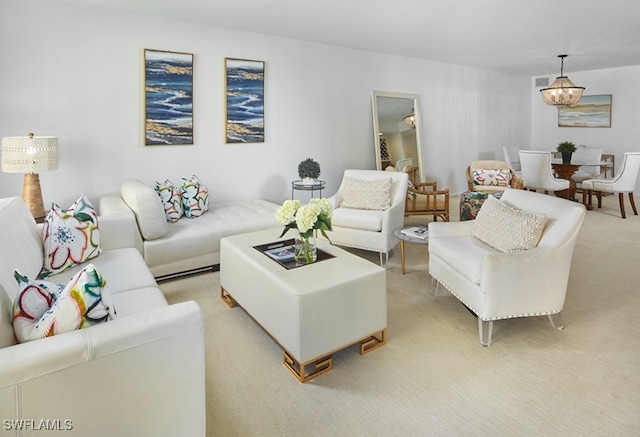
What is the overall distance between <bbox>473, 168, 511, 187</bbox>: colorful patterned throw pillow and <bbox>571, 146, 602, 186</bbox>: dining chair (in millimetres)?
1536

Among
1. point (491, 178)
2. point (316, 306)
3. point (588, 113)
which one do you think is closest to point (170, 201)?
point (316, 306)

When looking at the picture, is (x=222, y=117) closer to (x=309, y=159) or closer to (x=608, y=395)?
(x=309, y=159)

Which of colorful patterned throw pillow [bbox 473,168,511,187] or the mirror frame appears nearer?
the mirror frame

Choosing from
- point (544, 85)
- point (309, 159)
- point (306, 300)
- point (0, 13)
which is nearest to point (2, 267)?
point (306, 300)

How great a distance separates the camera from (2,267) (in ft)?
5.94

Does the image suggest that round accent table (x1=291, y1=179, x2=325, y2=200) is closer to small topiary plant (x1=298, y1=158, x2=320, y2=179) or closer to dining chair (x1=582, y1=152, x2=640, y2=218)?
small topiary plant (x1=298, y1=158, x2=320, y2=179)

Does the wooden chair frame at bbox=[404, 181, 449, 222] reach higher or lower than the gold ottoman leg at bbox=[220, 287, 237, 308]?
higher

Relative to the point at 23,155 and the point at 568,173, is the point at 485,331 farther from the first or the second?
the point at 568,173

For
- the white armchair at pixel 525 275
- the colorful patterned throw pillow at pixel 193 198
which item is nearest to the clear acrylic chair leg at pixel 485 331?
the white armchair at pixel 525 275

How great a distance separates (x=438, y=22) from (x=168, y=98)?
2.93 metres

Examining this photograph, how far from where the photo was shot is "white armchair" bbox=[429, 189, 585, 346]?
7.89 ft

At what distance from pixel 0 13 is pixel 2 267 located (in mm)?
2760

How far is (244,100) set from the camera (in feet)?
15.4

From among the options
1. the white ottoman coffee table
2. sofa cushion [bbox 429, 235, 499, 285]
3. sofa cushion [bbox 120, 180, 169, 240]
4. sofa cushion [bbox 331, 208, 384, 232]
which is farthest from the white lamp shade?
sofa cushion [bbox 429, 235, 499, 285]
